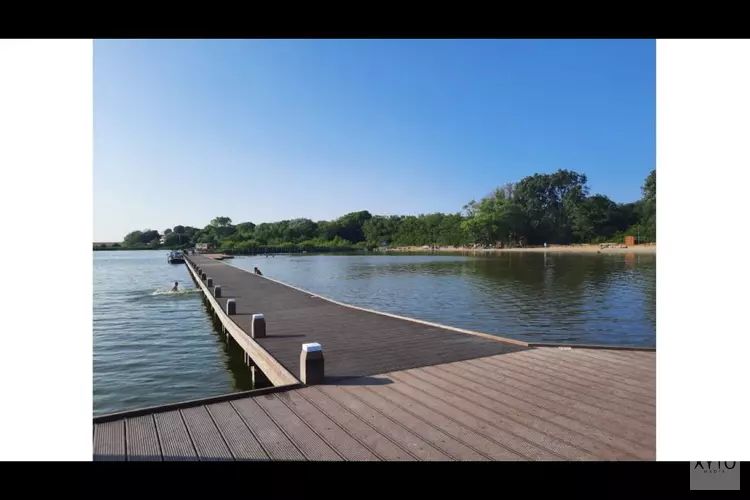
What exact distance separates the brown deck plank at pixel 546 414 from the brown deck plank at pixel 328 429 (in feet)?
3.19

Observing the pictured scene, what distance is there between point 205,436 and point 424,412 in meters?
1.15

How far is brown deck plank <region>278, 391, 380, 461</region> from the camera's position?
6.23ft

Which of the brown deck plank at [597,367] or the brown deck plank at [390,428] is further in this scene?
the brown deck plank at [597,367]

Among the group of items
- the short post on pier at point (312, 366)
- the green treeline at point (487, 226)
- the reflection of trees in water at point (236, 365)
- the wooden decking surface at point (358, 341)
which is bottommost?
the reflection of trees in water at point (236, 365)

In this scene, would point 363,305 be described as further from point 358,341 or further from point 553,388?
point 553,388

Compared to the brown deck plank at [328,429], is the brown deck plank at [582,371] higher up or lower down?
higher up

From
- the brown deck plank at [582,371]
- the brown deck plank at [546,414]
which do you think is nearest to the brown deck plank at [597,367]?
the brown deck plank at [582,371]

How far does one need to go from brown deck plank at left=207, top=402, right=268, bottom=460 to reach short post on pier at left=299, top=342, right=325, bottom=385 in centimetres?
56

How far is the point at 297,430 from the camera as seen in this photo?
2133 mm

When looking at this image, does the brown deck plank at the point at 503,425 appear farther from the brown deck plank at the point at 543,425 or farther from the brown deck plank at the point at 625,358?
the brown deck plank at the point at 625,358

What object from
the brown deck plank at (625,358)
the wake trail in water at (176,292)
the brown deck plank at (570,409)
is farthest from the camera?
the wake trail in water at (176,292)

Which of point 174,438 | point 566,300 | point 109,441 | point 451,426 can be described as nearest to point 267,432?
point 174,438

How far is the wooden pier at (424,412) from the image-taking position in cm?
193
